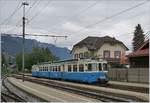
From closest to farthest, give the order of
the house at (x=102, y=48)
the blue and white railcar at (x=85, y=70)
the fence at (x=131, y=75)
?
the blue and white railcar at (x=85, y=70)
the fence at (x=131, y=75)
the house at (x=102, y=48)

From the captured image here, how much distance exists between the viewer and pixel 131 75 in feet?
141

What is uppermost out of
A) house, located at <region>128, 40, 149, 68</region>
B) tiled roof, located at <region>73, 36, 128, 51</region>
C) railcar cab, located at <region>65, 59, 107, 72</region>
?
tiled roof, located at <region>73, 36, 128, 51</region>

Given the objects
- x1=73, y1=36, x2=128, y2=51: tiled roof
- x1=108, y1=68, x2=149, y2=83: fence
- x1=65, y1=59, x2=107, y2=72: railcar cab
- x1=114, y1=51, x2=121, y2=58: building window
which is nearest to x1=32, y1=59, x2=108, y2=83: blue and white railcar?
x1=65, y1=59, x2=107, y2=72: railcar cab

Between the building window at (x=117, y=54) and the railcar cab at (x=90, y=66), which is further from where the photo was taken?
the building window at (x=117, y=54)

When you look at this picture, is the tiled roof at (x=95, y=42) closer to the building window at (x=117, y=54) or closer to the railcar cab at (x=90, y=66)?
the building window at (x=117, y=54)

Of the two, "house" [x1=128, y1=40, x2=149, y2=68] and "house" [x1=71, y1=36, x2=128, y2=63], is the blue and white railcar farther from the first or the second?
"house" [x1=71, y1=36, x2=128, y2=63]

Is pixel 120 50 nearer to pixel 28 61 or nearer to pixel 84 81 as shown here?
pixel 28 61

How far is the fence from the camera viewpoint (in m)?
39.5

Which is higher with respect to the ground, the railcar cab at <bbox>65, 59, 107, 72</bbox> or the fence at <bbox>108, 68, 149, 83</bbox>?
the railcar cab at <bbox>65, 59, 107, 72</bbox>

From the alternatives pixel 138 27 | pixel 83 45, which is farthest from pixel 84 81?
pixel 138 27

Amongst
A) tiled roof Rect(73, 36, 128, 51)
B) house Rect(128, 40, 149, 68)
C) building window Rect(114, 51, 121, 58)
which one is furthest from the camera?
building window Rect(114, 51, 121, 58)

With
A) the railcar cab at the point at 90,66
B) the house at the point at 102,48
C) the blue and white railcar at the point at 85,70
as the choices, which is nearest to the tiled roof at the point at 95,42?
the house at the point at 102,48

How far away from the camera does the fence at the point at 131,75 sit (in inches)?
1554

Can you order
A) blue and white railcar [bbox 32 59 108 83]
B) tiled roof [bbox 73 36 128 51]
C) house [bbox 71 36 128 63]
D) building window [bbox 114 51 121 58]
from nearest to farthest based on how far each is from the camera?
blue and white railcar [bbox 32 59 108 83], house [bbox 71 36 128 63], tiled roof [bbox 73 36 128 51], building window [bbox 114 51 121 58]
